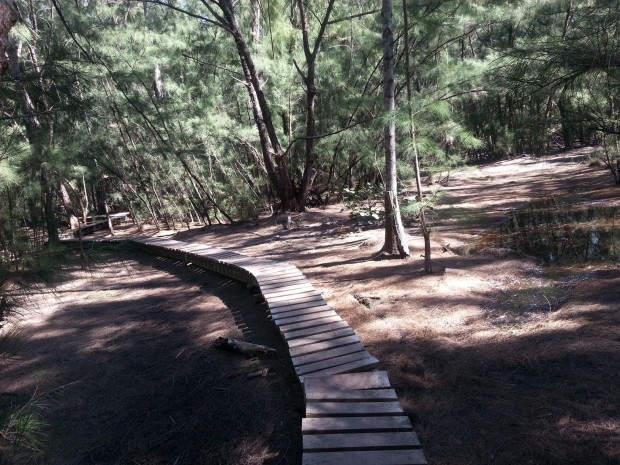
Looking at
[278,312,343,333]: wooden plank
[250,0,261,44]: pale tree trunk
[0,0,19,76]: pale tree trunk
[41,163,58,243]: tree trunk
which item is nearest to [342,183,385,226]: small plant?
[250,0,261,44]: pale tree trunk

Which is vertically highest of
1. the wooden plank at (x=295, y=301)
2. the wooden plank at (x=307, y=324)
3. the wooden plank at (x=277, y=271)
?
the wooden plank at (x=277, y=271)

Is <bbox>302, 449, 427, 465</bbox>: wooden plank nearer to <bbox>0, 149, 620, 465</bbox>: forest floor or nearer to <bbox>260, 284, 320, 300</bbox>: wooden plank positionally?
<bbox>0, 149, 620, 465</bbox>: forest floor

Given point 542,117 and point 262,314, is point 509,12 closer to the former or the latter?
point 542,117

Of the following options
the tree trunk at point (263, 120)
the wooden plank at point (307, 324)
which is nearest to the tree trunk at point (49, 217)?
the wooden plank at point (307, 324)

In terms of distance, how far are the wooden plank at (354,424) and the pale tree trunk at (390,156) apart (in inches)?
185

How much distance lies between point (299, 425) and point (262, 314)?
8.94ft

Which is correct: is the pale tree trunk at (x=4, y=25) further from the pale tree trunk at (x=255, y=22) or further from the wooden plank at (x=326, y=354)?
the pale tree trunk at (x=255, y=22)

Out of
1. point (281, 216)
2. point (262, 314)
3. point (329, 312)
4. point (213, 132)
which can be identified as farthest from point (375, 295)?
point (213, 132)

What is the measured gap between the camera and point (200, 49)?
13.5 meters

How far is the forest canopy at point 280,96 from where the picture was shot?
4207 millimetres

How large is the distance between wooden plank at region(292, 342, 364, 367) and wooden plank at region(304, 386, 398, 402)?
0.51 meters

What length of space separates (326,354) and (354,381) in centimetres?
53

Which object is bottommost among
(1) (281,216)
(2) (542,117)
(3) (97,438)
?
(3) (97,438)

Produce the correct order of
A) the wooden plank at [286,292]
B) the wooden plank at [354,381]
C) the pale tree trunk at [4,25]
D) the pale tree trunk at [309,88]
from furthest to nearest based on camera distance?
the pale tree trunk at [309,88], the wooden plank at [286,292], the wooden plank at [354,381], the pale tree trunk at [4,25]
